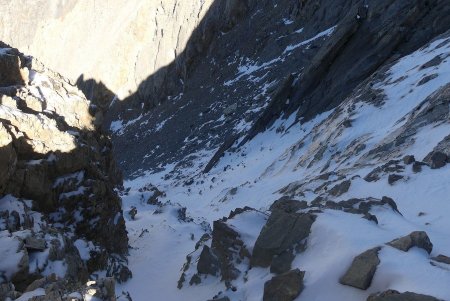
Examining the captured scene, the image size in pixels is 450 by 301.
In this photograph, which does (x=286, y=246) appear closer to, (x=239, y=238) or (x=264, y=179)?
(x=239, y=238)

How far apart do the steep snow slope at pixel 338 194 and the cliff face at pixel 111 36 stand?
30.2 metres

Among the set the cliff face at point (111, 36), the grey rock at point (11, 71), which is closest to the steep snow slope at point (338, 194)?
the grey rock at point (11, 71)

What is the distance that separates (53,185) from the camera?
470 inches

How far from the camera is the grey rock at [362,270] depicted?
607 centimetres

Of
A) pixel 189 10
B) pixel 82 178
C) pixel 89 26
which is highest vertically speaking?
pixel 89 26

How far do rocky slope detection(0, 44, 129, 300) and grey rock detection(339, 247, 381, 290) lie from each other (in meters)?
4.76

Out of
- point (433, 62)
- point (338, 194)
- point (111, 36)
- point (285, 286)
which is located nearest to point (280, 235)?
point (285, 286)

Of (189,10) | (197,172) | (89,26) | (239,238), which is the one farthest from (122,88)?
(239,238)

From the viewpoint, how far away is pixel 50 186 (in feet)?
38.8

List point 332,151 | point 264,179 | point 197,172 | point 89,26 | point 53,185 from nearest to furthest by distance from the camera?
point 53,185
point 332,151
point 264,179
point 197,172
point 89,26

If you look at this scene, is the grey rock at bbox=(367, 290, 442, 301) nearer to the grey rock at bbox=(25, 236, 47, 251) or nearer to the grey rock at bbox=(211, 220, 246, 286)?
the grey rock at bbox=(211, 220, 246, 286)

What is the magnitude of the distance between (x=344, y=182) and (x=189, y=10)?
148 ft

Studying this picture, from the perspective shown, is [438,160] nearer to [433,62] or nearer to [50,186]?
[50,186]

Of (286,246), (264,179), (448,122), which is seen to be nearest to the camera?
(286,246)
